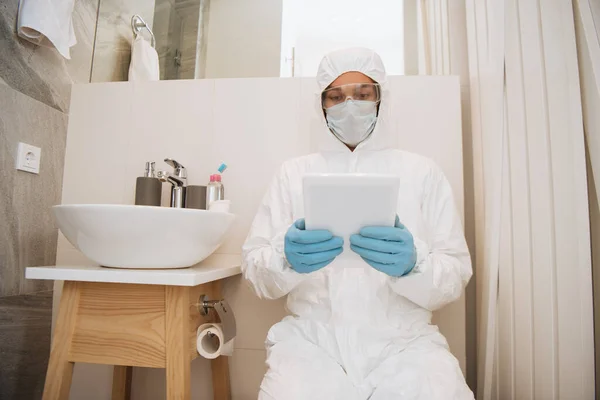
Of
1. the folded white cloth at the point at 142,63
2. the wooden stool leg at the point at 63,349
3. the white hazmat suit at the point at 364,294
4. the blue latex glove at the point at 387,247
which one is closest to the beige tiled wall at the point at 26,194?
the folded white cloth at the point at 142,63

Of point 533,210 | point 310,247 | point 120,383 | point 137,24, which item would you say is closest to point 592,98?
point 533,210

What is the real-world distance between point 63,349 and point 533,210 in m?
1.27

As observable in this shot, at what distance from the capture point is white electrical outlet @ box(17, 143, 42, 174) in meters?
1.26

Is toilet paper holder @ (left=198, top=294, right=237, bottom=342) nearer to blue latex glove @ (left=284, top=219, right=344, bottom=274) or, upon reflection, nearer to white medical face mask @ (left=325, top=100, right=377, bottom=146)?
blue latex glove @ (left=284, top=219, right=344, bottom=274)

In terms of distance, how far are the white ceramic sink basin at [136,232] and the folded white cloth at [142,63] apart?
909mm

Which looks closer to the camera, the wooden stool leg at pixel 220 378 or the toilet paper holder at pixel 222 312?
the toilet paper holder at pixel 222 312

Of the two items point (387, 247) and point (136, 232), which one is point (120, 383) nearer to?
point (136, 232)

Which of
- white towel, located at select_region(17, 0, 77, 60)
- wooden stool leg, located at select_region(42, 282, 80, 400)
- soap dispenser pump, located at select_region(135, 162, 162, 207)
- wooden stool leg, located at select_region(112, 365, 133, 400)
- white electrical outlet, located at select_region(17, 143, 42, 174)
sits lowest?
wooden stool leg, located at select_region(112, 365, 133, 400)

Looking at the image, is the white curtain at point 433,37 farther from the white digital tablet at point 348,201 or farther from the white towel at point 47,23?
the white towel at point 47,23

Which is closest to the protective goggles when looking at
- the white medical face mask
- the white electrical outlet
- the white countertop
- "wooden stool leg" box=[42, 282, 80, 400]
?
the white medical face mask

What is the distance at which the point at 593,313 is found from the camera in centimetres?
79

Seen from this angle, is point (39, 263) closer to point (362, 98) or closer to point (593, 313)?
point (362, 98)

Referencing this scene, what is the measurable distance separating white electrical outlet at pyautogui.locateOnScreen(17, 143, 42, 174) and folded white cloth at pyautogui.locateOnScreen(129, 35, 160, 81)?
524mm

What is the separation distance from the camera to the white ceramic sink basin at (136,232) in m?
0.93
